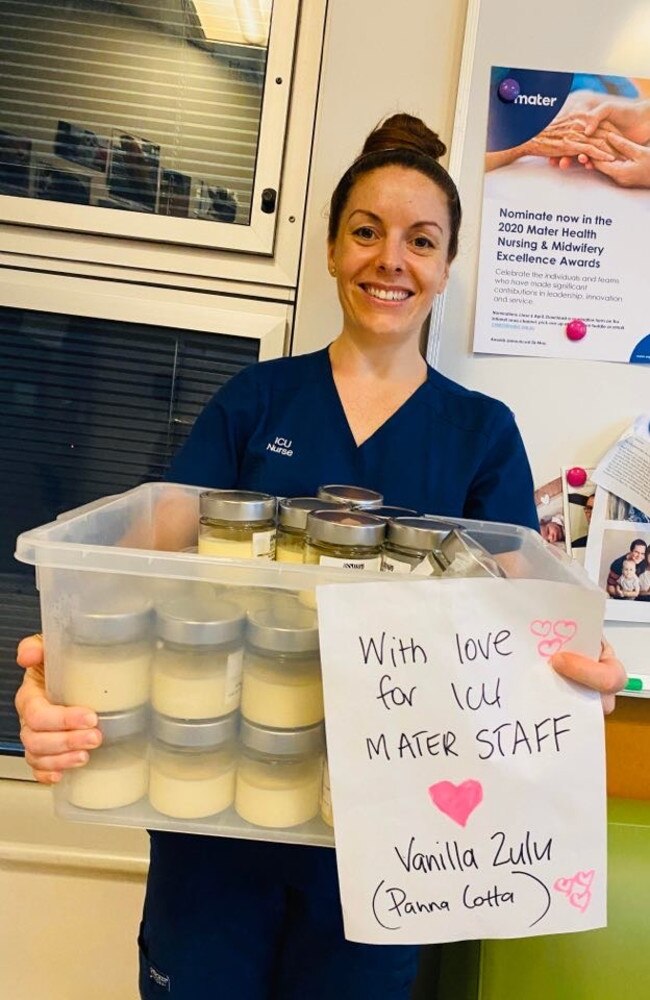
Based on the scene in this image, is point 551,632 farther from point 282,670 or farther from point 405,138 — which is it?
point 405,138

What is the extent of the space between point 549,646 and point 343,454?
15.4 inches

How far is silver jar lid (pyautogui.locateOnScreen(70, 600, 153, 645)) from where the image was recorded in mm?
593

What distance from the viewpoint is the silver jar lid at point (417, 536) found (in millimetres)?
673

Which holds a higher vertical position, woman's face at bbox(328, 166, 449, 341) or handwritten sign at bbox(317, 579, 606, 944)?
woman's face at bbox(328, 166, 449, 341)

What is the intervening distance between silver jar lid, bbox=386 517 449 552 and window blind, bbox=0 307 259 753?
2.15 feet

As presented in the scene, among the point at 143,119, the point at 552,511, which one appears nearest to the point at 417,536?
the point at 552,511

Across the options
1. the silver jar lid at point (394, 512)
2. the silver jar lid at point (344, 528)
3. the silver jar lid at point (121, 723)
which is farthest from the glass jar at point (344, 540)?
the silver jar lid at point (121, 723)

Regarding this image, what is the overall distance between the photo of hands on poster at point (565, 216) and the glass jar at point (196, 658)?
28.1 inches

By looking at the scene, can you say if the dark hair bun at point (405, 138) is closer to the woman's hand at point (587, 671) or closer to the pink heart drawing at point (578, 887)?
the woman's hand at point (587, 671)

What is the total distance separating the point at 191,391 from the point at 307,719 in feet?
2.61

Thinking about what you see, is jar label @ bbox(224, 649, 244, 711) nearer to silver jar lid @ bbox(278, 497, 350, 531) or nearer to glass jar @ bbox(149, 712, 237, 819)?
glass jar @ bbox(149, 712, 237, 819)

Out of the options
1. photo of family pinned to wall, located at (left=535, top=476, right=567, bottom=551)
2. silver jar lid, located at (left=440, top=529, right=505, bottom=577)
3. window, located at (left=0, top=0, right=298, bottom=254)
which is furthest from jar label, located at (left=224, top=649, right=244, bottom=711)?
window, located at (left=0, top=0, right=298, bottom=254)

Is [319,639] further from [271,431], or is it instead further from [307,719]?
[271,431]

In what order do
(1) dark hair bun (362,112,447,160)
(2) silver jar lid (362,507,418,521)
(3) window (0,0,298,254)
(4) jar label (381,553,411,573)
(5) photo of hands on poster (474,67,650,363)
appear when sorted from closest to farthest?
1. (4) jar label (381,553,411,573)
2. (2) silver jar lid (362,507,418,521)
3. (1) dark hair bun (362,112,447,160)
4. (5) photo of hands on poster (474,67,650,363)
5. (3) window (0,0,298,254)
